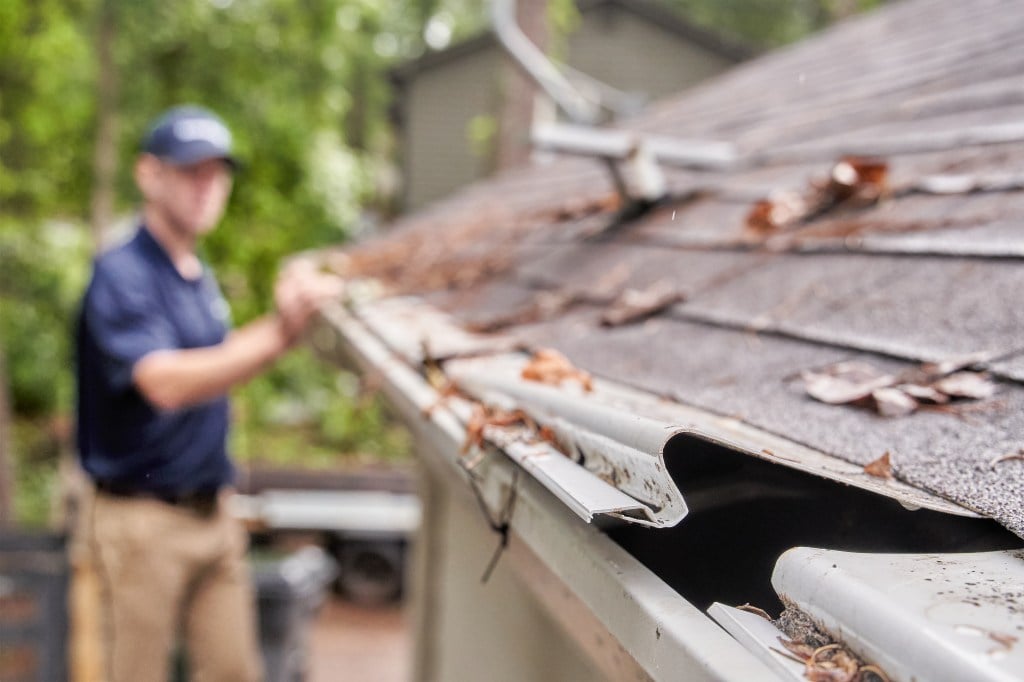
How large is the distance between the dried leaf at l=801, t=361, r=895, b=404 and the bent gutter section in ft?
1.56

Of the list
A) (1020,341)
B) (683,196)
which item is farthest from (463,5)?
(1020,341)

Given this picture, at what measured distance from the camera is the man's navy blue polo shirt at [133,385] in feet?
9.46

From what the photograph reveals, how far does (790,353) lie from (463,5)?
2765 cm

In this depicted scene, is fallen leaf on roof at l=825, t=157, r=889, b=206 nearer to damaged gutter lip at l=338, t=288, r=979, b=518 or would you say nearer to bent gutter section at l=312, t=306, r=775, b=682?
damaged gutter lip at l=338, t=288, r=979, b=518

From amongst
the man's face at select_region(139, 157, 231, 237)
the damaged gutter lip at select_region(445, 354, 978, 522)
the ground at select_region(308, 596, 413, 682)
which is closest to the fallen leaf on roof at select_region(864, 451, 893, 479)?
the damaged gutter lip at select_region(445, 354, 978, 522)

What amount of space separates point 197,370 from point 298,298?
0.47 m

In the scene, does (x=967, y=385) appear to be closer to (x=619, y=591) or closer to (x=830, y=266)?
(x=619, y=591)

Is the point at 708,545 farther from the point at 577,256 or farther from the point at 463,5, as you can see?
the point at 463,5

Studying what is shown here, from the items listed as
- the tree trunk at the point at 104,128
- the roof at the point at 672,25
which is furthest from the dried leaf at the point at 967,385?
the roof at the point at 672,25

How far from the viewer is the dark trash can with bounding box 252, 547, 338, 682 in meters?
5.03

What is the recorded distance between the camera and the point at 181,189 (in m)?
3.29

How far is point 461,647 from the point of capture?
3.02 metres

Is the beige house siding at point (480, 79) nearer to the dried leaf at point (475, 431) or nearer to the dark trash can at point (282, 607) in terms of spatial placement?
the dark trash can at point (282, 607)

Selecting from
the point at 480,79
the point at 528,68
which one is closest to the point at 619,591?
the point at 528,68
